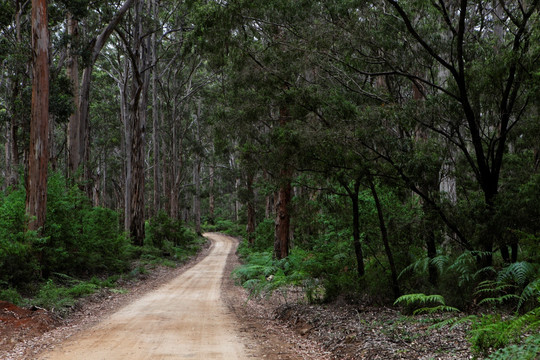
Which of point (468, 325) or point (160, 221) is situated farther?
point (160, 221)

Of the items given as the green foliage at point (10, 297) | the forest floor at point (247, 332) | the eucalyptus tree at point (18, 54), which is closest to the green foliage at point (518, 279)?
the forest floor at point (247, 332)

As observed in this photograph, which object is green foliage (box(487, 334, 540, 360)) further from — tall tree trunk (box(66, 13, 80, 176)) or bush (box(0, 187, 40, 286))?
tall tree trunk (box(66, 13, 80, 176))

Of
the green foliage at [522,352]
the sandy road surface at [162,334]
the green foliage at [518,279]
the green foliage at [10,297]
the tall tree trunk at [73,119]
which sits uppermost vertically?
the tall tree trunk at [73,119]

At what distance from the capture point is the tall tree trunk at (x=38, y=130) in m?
11.2

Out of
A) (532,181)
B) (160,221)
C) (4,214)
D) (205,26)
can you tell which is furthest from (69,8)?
(532,181)

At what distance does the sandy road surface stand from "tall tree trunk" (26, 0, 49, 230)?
3598mm

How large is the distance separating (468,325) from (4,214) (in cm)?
953

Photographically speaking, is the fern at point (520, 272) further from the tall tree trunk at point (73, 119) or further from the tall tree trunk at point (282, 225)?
the tall tree trunk at point (73, 119)

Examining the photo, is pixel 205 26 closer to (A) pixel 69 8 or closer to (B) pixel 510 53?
(A) pixel 69 8

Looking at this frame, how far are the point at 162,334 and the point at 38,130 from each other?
738 cm

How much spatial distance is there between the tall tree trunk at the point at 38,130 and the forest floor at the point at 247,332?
2.91m

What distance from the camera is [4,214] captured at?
9.77 meters

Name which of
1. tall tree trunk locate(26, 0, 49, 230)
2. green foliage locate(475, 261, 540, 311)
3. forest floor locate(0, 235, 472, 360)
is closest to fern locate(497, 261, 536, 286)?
green foliage locate(475, 261, 540, 311)

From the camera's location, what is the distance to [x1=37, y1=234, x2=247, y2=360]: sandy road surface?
219 inches
